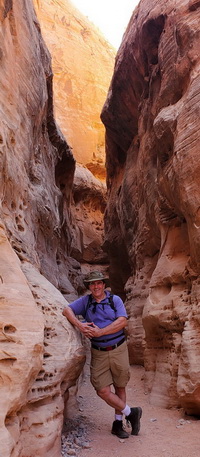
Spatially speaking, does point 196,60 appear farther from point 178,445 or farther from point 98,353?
point 178,445

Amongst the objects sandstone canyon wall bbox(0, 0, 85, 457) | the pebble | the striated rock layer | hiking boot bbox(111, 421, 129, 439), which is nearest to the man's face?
sandstone canyon wall bbox(0, 0, 85, 457)

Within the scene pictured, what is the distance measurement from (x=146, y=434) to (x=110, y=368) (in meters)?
0.92

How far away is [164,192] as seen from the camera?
7527mm

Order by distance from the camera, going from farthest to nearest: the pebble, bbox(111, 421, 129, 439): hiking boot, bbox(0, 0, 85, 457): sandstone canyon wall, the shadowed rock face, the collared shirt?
the shadowed rock face, the collared shirt, bbox(111, 421, 129, 439): hiking boot, the pebble, bbox(0, 0, 85, 457): sandstone canyon wall

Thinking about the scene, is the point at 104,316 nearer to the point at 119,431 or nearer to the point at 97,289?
the point at 97,289

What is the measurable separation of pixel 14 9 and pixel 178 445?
6854mm

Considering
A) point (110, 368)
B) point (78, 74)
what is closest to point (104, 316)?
point (110, 368)

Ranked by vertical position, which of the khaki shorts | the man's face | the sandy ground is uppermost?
the man's face

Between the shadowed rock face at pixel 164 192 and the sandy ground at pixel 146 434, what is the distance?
31cm

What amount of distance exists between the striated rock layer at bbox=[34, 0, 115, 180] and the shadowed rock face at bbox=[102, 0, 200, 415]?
46.0ft

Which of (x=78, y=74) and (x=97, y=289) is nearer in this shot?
(x=97, y=289)

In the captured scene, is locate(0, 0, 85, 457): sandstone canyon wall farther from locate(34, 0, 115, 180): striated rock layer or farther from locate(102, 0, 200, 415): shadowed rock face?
locate(34, 0, 115, 180): striated rock layer

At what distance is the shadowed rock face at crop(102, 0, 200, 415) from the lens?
604 centimetres

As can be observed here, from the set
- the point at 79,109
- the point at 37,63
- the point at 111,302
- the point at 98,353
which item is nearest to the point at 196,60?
the point at 37,63
